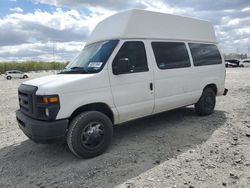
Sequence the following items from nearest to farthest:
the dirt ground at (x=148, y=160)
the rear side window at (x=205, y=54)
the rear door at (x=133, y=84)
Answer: the dirt ground at (x=148, y=160), the rear door at (x=133, y=84), the rear side window at (x=205, y=54)

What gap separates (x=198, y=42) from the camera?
6.02 metres

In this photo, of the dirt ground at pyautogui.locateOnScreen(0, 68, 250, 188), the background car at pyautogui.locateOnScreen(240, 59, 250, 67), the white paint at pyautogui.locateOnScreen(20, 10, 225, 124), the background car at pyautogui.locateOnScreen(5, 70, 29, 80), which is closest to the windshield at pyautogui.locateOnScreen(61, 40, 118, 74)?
the white paint at pyautogui.locateOnScreen(20, 10, 225, 124)

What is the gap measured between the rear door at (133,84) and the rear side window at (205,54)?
5.99 feet

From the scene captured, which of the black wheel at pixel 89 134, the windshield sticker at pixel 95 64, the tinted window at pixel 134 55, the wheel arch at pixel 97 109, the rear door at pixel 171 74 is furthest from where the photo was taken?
the rear door at pixel 171 74

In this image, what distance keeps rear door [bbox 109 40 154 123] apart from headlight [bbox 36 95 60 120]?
1.11 m

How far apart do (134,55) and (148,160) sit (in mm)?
2113

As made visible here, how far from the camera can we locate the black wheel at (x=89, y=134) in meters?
3.72

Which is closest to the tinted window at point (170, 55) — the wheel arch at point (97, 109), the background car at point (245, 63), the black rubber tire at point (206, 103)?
the black rubber tire at point (206, 103)

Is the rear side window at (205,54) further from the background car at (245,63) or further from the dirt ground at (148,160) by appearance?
the background car at (245,63)

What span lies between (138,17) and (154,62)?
1.03 m

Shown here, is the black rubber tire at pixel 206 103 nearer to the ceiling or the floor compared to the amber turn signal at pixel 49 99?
nearer to the floor

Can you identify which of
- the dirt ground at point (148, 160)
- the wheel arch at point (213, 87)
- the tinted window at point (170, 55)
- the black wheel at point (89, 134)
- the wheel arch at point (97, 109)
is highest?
the tinted window at point (170, 55)

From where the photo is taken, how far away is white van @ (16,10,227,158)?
11.8 feet

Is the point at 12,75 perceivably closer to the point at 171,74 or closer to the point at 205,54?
the point at 205,54
